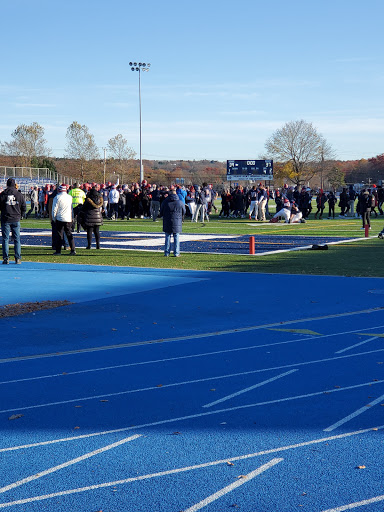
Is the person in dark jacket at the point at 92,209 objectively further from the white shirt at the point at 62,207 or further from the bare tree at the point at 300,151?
the bare tree at the point at 300,151

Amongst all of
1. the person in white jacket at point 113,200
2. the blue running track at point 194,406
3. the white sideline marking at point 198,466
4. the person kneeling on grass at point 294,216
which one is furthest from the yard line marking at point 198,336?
the person in white jacket at point 113,200

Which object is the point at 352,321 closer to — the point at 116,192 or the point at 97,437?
the point at 97,437

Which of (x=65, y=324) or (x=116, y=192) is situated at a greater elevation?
(x=116, y=192)

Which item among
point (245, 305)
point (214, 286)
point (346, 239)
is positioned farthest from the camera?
point (346, 239)

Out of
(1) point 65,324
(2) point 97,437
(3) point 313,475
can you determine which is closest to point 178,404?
(2) point 97,437

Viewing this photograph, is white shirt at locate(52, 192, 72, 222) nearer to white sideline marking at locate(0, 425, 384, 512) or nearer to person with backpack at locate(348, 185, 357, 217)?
white sideline marking at locate(0, 425, 384, 512)

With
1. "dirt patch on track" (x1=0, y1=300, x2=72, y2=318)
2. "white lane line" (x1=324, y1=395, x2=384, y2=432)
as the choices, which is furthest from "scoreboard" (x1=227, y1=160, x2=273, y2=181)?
"white lane line" (x1=324, y1=395, x2=384, y2=432)

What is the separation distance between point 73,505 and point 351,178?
143178 mm

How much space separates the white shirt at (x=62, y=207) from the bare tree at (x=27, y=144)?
82495 millimetres

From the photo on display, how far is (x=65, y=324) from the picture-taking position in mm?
10195

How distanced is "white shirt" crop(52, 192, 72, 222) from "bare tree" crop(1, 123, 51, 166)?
82495mm

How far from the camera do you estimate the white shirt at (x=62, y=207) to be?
19.1 meters

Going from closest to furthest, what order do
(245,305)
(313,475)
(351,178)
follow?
(313,475)
(245,305)
(351,178)

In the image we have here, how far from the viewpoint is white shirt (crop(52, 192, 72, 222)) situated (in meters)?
19.1
